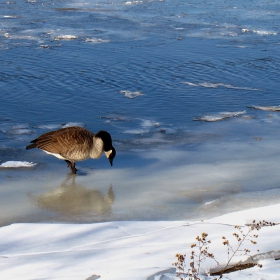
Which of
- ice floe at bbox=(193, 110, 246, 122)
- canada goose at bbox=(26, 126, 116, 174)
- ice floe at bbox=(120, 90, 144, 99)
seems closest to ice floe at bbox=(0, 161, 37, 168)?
canada goose at bbox=(26, 126, 116, 174)

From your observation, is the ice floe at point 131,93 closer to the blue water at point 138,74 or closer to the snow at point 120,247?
the blue water at point 138,74

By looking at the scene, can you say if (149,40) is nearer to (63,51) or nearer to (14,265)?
(63,51)

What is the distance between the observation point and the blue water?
25.6 ft

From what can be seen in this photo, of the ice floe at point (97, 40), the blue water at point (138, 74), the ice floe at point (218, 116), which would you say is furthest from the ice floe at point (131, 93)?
the ice floe at point (97, 40)

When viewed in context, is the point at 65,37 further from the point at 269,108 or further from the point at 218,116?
the point at 269,108

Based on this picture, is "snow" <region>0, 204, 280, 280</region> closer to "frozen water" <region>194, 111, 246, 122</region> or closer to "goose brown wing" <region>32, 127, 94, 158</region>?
"goose brown wing" <region>32, 127, 94, 158</region>

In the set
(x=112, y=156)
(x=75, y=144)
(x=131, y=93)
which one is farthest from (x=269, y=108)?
(x=75, y=144)

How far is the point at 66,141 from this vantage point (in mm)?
6348

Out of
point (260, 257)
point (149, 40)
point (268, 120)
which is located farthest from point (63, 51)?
point (260, 257)

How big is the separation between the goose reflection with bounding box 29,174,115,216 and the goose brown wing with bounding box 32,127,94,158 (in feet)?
1.36

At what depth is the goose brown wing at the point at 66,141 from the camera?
632 cm

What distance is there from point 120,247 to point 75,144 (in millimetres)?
2360

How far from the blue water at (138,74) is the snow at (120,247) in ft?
2.21

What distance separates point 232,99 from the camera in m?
9.30
